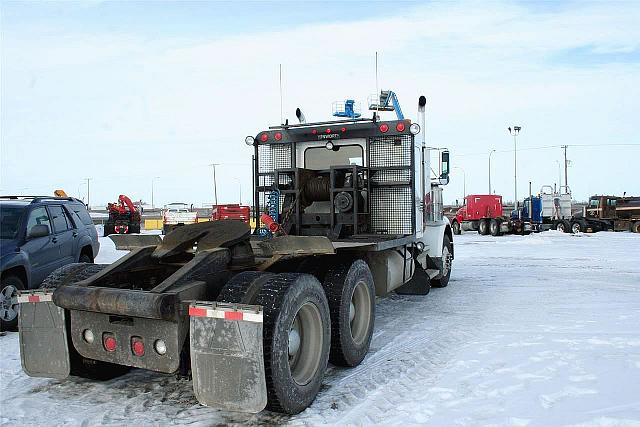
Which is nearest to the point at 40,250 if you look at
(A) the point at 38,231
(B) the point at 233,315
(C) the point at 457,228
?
(A) the point at 38,231

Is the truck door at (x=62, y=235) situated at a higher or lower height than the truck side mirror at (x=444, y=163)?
lower

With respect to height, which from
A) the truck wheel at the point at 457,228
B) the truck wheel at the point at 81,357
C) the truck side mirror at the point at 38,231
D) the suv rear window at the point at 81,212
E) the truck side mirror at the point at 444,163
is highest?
the truck side mirror at the point at 444,163

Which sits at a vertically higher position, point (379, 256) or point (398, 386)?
point (379, 256)

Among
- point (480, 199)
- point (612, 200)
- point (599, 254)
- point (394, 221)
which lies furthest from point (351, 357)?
point (612, 200)

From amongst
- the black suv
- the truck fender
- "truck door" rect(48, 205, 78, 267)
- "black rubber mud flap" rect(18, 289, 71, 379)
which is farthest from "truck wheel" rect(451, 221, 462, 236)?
"black rubber mud flap" rect(18, 289, 71, 379)

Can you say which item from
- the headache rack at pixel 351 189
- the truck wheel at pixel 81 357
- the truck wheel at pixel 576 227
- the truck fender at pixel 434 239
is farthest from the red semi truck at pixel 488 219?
the truck wheel at pixel 81 357

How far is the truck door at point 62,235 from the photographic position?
8.70m

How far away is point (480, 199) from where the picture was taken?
34625 mm

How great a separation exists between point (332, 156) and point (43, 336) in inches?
188

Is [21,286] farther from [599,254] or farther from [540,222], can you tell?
[540,222]

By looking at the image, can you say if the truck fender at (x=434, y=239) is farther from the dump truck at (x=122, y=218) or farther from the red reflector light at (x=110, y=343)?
the dump truck at (x=122, y=218)

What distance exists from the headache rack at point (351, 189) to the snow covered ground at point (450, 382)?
1.49 metres

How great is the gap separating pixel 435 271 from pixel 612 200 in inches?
1248

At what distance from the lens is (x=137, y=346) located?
172 inches
